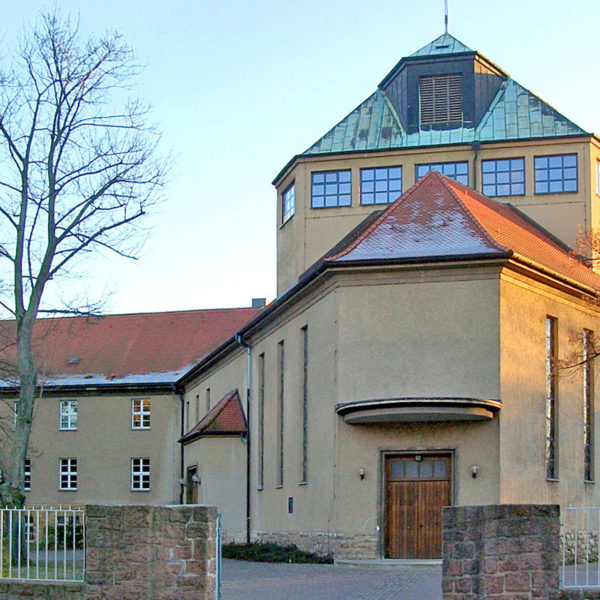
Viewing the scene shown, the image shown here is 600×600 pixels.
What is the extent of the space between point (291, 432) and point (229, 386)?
10.0m

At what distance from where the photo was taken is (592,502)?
2980 cm

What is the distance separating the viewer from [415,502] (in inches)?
1056

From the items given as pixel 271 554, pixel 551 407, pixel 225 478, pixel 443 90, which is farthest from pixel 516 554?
pixel 443 90

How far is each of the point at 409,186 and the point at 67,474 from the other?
25.8 m

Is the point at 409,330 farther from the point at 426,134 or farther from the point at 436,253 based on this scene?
the point at 426,134

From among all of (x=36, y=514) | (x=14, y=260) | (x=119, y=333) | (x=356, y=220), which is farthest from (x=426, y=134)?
(x=119, y=333)

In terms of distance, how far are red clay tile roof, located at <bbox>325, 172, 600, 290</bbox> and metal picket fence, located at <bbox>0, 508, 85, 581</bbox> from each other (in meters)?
11.8

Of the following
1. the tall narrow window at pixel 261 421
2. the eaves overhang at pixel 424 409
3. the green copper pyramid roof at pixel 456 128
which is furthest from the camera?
the tall narrow window at pixel 261 421

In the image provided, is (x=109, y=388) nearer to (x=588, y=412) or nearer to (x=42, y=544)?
(x=588, y=412)

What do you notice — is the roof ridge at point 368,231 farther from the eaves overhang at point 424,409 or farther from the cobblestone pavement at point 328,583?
the cobblestone pavement at point 328,583

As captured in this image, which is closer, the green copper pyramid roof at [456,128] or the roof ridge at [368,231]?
the roof ridge at [368,231]

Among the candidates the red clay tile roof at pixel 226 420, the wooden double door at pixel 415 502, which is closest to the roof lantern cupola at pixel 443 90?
the red clay tile roof at pixel 226 420

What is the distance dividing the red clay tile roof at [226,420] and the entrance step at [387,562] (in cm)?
1219

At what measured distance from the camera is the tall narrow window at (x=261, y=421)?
117 feet
